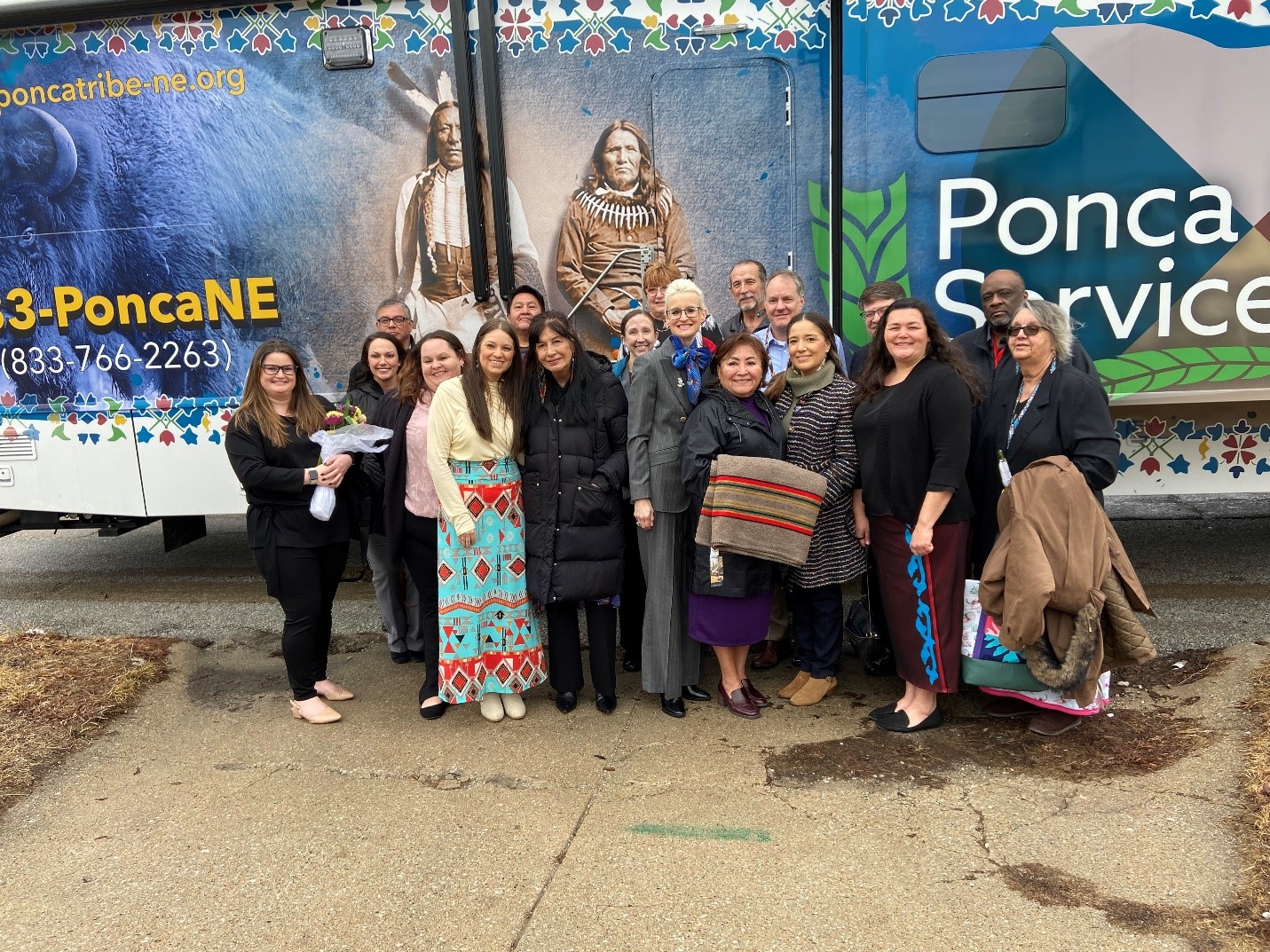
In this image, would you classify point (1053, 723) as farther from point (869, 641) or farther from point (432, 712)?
point (432, 712)

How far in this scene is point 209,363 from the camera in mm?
4750

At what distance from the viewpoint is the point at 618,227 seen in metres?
4.38

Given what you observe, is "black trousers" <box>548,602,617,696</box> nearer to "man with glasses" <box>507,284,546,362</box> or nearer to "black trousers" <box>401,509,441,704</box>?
"black trousers" <box>401,509,441,704</box>

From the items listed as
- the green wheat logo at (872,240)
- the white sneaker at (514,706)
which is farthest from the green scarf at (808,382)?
the white sneaker at (514,706)

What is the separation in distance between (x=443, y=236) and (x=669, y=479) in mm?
1799

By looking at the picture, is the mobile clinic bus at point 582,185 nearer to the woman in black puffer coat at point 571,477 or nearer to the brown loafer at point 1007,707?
the woman in black puffer coat at point 571,477

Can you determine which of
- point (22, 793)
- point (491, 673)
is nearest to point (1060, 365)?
point (491, 673)

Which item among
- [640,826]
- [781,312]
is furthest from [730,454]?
[640,826]

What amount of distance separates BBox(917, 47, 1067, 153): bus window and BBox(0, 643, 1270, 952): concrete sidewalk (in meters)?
2.36

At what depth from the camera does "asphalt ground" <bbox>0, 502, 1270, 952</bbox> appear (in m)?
2.44

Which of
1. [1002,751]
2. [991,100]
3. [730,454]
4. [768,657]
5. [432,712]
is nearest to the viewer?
[1002,751]

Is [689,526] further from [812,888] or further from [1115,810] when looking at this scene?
[1115,810]

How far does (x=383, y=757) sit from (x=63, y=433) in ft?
9.24

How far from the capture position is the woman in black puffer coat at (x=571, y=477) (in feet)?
11.8
